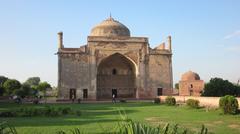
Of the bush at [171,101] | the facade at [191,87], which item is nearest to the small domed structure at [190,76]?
the facade at [191,87]

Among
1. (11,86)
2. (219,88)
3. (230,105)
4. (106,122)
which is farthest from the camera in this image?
(11,86)

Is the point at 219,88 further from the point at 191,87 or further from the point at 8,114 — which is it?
the point at 8,114

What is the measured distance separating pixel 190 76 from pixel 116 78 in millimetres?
9993

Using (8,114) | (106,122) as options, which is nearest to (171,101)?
(8,114)

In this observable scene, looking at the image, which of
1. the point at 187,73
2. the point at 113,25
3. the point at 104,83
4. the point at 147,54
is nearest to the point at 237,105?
the point at 147,54

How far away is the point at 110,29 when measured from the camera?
32.8 m

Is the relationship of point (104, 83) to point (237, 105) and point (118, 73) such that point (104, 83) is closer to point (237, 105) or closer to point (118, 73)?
point (118, 73)

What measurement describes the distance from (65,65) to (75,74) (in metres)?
1.15

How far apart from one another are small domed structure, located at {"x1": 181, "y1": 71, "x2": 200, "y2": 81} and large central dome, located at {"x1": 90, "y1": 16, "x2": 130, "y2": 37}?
8.59 m

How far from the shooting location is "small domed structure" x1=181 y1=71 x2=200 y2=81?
36906 millimetres

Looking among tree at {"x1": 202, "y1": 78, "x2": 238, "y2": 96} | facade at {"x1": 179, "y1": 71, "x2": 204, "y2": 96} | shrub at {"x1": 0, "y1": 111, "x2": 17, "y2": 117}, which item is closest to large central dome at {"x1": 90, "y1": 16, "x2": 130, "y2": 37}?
facade at {"x1": 179, "y1": 71, "x2": 204, "y2": 96}

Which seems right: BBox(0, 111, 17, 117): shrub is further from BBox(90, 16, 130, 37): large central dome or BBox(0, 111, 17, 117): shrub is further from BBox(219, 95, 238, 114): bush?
BBox(90, 16, 130, 37): large central dome

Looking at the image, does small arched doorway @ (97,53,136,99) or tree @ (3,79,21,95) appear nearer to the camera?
small arched doorway @ (97,53,136,99)

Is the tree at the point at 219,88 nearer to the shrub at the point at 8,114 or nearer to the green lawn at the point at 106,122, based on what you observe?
the green lawn at the point at 106,122
